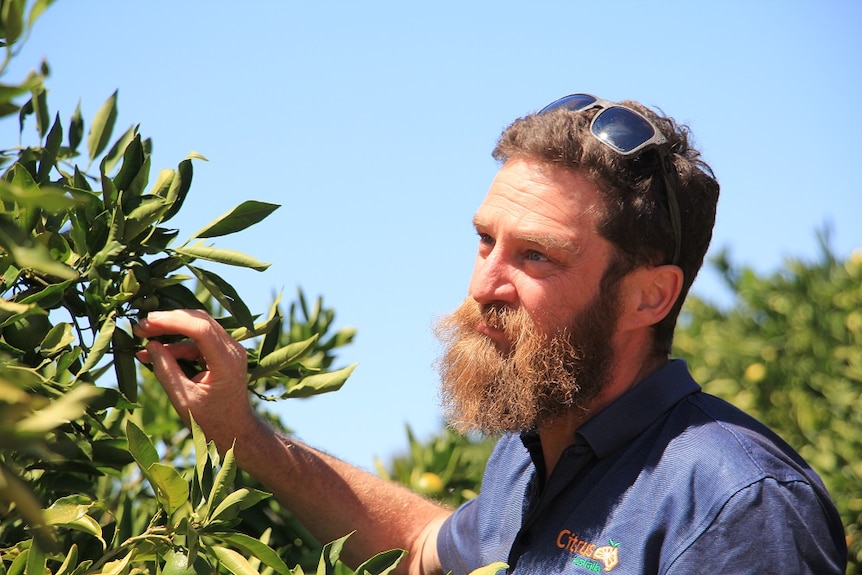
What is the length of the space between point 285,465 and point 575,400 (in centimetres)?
72

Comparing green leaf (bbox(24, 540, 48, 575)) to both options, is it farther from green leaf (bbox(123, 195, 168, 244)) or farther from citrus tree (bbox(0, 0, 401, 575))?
green leaf (bbox(123, 195, 168, 244))

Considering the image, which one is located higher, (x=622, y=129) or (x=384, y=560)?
(x=622, y=129)

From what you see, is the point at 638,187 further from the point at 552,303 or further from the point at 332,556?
the point at 332,556

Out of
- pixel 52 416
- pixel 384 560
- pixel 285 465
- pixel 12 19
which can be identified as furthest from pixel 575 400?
pixel 52 416

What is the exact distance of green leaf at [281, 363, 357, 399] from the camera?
7.25 feet

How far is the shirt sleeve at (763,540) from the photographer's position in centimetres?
191

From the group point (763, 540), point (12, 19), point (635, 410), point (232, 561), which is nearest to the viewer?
point (12, 19)

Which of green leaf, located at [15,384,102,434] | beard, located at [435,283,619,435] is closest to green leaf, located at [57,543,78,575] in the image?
green leaf, located at [15,384,102,434]

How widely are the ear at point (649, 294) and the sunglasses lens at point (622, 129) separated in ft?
1.05

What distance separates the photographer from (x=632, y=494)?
7.02 feet

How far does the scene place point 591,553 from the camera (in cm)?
212

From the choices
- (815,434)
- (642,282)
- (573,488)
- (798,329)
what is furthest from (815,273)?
(573,488)

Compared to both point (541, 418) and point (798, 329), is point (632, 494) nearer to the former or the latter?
point (541, 418)

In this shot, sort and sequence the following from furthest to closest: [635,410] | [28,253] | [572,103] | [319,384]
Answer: [572,103] → [635,410] → [319,384] → [28,253]
